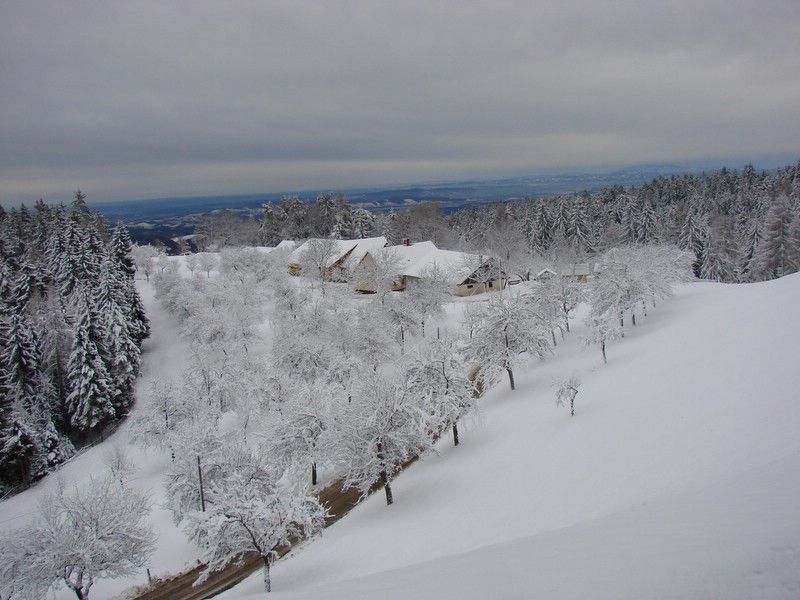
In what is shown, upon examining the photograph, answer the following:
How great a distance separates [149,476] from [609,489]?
28.2m

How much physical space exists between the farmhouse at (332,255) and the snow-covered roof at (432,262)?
200 inches

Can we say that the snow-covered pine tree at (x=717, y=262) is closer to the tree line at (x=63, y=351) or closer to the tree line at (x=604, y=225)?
the tree line at (x=604, y=225)

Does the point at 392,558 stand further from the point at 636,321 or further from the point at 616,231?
the point at 616,231

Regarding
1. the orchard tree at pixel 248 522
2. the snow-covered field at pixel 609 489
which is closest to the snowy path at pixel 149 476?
the snow-covered field at pixel 609 489

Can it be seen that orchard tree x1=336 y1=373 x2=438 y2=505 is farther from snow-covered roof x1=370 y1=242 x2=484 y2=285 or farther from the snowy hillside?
snow-covered roof x1=370 y1=242 x2=484 y2=285

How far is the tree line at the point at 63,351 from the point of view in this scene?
3148 centimetres

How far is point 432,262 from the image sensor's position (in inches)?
2261

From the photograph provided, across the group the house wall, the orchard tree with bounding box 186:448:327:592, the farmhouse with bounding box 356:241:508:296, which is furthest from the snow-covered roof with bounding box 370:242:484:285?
the orchard tree with bounding box 186:448:327:592

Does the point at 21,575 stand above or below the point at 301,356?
below

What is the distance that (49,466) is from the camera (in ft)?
105

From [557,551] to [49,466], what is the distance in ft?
127

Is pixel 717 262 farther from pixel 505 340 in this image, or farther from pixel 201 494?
pixel 201 494

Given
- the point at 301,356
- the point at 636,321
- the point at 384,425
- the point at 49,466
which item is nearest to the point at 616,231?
the point at 636,321

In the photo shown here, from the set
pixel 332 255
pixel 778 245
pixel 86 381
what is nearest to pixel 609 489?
pixel 86 381
